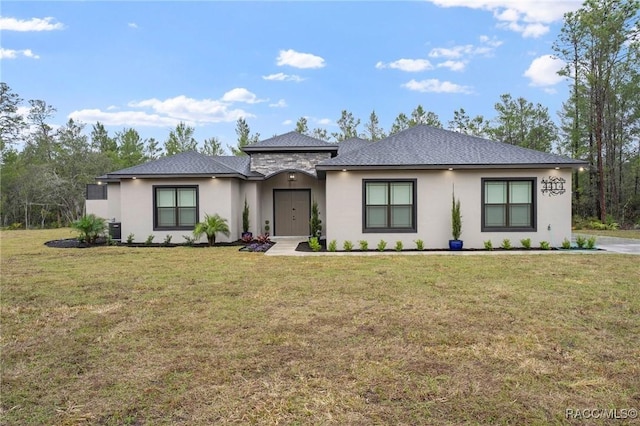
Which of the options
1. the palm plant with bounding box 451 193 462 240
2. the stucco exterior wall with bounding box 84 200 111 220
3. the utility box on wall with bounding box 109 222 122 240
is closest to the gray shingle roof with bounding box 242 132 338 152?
the utility box on wall with bounding box 109 222 122 240

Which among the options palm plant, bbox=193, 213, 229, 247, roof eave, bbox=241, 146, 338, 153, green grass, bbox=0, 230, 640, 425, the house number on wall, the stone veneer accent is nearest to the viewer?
green grass, bbox=0, 230, 640, 425

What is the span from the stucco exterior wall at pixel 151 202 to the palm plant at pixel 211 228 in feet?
1.04

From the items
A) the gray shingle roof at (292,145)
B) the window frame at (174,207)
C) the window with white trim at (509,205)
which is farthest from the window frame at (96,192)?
the window with white trim at (509,205)

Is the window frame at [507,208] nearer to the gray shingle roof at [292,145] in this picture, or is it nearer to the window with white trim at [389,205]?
the window with white trim at [389,205]

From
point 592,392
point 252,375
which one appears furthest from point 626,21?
point 252,375

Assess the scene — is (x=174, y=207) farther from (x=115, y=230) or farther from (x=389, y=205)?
(x=389, y=205)

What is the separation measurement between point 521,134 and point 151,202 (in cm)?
2629

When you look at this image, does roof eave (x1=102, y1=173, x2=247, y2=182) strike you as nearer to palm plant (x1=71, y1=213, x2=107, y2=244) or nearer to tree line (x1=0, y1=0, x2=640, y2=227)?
palm plant (x1=71, y1=213, x2=107, y2=244)

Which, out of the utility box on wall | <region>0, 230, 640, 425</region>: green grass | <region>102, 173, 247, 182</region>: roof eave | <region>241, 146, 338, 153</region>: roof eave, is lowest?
<region>0, 230, 640, 425</region>: green grass

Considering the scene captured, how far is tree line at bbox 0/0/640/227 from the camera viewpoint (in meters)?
21.6

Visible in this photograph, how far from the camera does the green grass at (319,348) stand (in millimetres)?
2793

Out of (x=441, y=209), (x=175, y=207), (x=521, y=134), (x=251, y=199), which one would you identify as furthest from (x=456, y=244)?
(x=521, y=134)

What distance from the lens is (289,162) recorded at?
53.2 feet

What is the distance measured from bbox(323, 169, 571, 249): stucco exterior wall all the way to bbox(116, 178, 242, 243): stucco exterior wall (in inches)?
175
